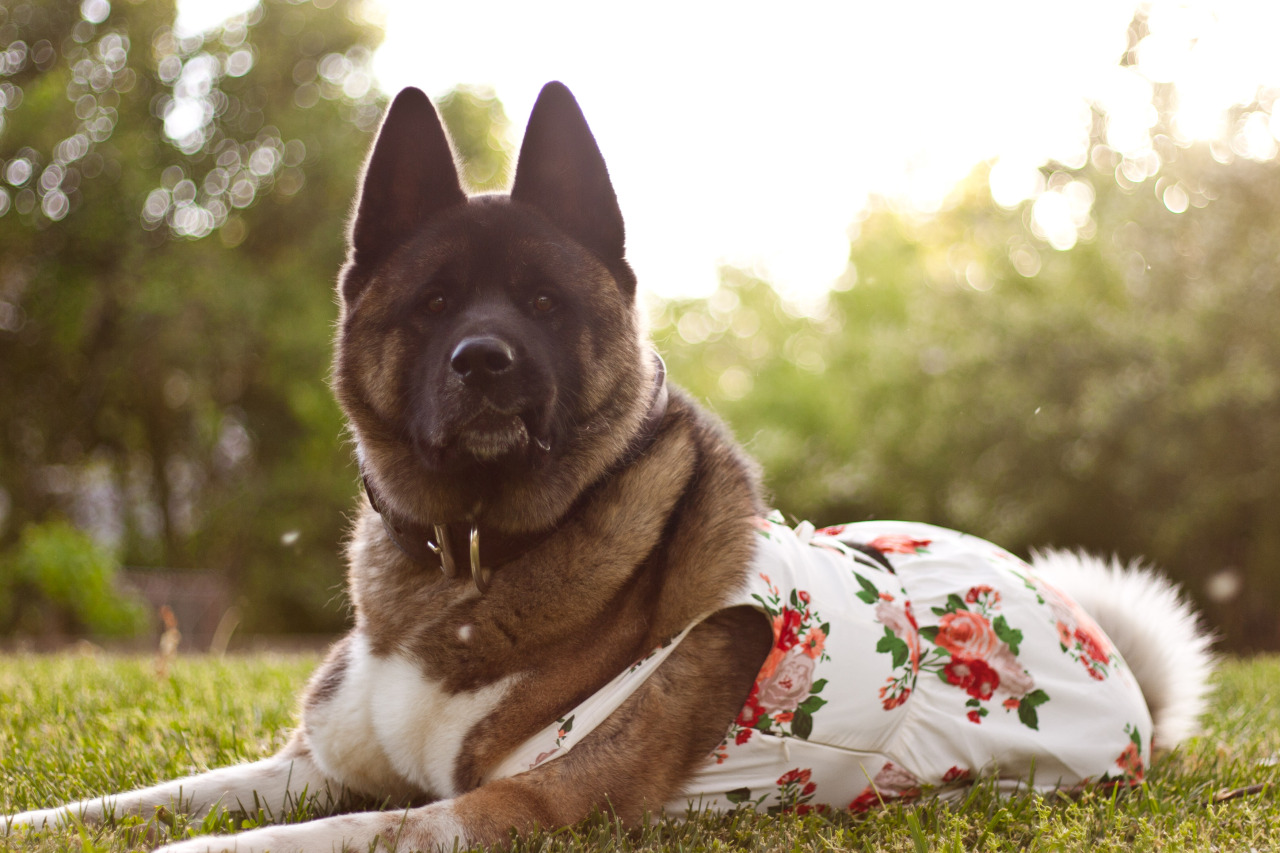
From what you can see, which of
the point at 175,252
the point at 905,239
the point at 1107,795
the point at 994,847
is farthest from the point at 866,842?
the point at 905,239

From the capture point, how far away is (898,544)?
10.1 feet

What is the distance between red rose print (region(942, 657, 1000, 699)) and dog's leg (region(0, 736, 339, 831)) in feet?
5.80

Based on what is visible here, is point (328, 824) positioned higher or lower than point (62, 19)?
lower

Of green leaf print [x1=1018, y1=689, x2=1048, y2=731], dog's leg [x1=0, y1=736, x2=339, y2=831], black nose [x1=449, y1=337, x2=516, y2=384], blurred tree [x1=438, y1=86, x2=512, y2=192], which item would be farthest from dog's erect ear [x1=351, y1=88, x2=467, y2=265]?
blurred tree [x1=438, y1=86, x2=512, y2=192]

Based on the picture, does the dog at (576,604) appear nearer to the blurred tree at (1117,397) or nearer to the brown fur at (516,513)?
the brown fur at (516,513)

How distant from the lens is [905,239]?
30.4m

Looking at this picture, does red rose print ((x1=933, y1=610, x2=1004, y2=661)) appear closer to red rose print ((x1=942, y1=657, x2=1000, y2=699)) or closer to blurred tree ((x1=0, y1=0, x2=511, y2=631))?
red rose print ((x1=942, y1=657, x2=1000, y2=699))

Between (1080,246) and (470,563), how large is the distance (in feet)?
42.9

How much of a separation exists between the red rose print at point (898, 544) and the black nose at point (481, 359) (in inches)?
56.5

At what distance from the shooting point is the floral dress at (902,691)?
2.47 meters

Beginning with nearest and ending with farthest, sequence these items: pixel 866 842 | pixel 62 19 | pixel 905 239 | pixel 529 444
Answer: pixel 866 842 < pixel 529 444 < pixel 62 19 < pixel 905 239

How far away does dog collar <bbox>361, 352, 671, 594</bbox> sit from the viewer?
2461mm

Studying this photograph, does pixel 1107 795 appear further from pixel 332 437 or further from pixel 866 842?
pixel 332 437

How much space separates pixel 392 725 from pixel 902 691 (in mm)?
1356
